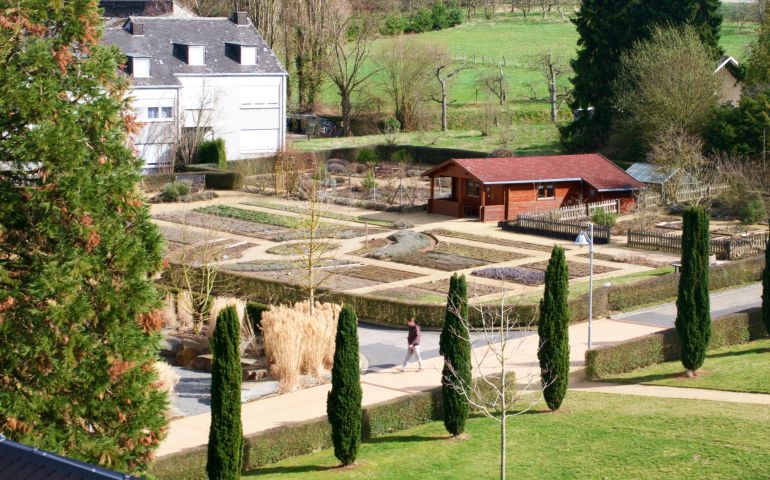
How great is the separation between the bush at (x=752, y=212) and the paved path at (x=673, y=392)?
901 inches

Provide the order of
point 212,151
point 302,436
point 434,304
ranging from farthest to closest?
point 212,151, point 434,304, point 302,436

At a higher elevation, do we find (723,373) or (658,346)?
(658,346)

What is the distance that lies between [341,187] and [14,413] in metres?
43.3

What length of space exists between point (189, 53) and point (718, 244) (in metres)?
34.2

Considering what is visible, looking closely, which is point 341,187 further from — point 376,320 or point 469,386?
point 469,386

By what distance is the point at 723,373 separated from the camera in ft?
98.3

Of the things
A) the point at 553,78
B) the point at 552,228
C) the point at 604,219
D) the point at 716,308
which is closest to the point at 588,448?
the point at 716,308

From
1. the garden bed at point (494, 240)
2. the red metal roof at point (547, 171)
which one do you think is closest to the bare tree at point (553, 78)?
the red metal roof at point (547, 171)

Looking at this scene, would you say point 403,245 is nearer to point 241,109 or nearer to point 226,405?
point 226,405

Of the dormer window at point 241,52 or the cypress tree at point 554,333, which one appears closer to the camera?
the cypress tree at point 554,333

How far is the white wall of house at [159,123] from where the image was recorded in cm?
6275

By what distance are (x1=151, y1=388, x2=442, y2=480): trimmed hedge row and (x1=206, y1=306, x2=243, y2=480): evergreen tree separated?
793 millimetres

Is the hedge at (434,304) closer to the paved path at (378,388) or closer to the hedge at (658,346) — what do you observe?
the paved path at (378,388)

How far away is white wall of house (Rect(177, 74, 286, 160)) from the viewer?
65125 millimetres
